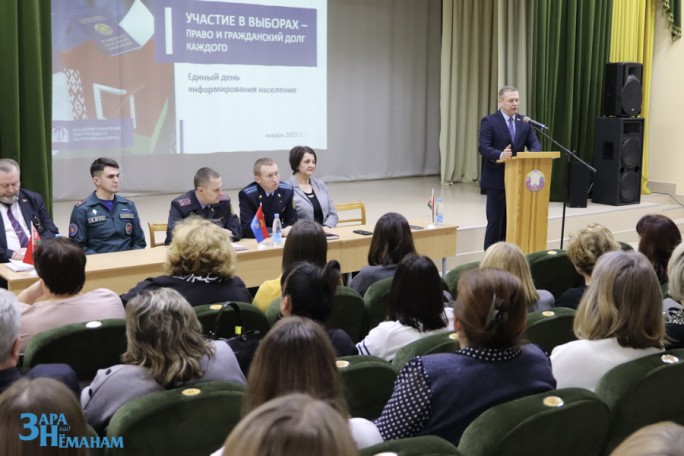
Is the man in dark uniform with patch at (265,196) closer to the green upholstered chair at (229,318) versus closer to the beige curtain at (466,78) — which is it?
the green upholstered chair at (229,318)

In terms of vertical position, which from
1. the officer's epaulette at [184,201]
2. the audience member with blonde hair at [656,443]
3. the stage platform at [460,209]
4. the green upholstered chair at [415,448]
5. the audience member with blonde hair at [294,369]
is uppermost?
A: the audience member with blonde hair at [656,443]

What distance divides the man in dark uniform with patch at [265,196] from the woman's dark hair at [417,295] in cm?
255

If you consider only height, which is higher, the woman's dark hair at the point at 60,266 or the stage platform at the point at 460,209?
the woman's dark hair at the point at 60,266

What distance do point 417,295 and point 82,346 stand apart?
1.10 m

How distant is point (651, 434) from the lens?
1.03 m

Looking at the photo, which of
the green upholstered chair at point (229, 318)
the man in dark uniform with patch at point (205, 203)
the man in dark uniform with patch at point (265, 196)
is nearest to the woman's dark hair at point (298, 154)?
the man in dark uniform with patch at point (265, 196)

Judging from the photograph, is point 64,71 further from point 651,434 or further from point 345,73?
point 651,434

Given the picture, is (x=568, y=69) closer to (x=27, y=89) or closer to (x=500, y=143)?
(x=500, y=143)

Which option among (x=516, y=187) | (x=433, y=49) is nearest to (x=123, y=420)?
(x=516, y=187)

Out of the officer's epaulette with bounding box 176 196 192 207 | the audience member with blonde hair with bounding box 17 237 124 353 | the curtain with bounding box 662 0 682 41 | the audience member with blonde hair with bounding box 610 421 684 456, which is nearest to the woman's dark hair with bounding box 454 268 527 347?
the audience member with blonde hair with bounding box 610 421 684 456

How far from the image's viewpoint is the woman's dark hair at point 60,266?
9.36ft

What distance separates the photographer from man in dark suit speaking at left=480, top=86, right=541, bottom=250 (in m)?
6.46

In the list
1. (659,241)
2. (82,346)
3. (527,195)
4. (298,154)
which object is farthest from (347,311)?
(527,195)

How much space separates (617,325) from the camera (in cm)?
236
